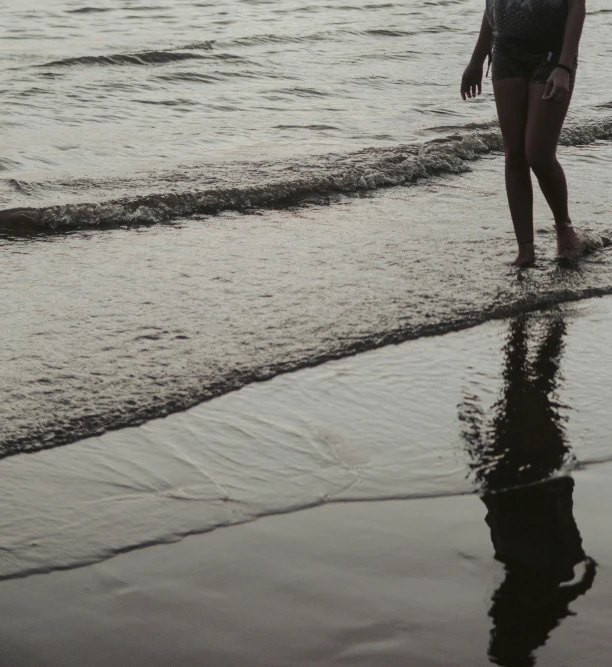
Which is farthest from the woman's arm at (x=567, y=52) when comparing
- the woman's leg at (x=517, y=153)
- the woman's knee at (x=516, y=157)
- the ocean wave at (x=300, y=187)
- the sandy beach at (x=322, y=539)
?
the ocean wave at (x=300, y=187)

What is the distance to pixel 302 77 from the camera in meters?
12.6

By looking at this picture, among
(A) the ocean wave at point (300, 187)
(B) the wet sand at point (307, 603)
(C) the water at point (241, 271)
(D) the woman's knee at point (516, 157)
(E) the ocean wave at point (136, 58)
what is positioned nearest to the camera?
(B) the wet sand at point (307, 603)

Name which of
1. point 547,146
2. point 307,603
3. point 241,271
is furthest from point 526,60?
point 307,603

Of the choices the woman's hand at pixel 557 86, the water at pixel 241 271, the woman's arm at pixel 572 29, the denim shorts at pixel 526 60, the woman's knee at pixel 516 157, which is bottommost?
the water at pixel 241 271

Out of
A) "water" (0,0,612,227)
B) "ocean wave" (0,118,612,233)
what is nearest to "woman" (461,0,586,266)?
"ocean wave" (0,118,612,233)

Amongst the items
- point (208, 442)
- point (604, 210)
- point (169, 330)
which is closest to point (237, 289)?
point (169, 330)

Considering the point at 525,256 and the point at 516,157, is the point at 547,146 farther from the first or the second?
the point at 525,256

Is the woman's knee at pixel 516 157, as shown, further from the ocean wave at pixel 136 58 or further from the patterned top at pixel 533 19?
the ocean wave at pixel 136 58

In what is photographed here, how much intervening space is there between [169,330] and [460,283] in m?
1.65

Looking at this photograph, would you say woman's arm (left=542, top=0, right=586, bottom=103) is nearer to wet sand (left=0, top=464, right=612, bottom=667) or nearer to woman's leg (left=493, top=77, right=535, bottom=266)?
woman's leg (left=493, top=77, right=535, bottom=266)

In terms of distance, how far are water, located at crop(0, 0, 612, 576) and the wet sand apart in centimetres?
15

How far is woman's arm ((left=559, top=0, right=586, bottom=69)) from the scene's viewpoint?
4.76 m

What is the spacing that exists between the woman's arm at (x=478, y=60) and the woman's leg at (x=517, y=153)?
33 centimetres

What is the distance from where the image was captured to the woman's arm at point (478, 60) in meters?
5.29
